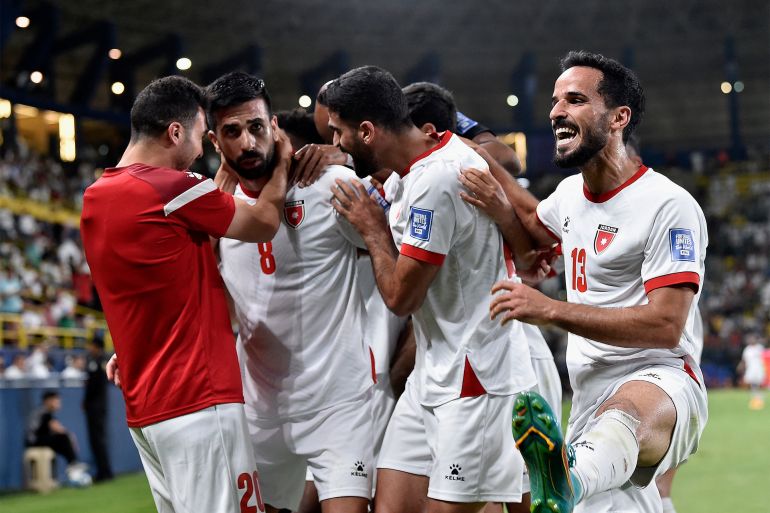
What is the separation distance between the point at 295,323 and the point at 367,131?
938 mm

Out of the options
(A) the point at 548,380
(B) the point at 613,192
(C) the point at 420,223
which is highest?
(B) the point at 613,192

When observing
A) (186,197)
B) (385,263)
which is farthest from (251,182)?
(385,263)

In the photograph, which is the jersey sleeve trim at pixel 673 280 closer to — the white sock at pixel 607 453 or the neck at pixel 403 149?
the white sock at pixel 607 453

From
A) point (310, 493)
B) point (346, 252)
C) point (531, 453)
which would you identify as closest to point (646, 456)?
point (531, 453)

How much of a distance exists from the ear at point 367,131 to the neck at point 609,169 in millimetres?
902

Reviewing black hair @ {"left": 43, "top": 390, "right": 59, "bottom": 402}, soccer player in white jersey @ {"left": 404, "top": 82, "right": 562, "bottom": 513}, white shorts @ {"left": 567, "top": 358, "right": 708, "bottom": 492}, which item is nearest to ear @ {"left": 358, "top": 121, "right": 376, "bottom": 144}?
soccer player in white jersey @ {"left": 404, "top": 82, "right": 562, "bottom": 513}

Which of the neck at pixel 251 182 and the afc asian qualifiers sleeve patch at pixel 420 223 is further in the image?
the neck at pixel 251 182

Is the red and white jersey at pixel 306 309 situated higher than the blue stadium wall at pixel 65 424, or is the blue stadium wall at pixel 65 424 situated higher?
the red and white jersey at pixel 306 309

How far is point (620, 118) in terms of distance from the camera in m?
4.09

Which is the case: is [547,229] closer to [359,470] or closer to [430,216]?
[430,216]

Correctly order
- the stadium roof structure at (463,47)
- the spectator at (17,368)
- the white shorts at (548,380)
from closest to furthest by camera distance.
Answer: the white shorts at (548,380), the spectator at (17,368), the stadium roof structure at (463,47)

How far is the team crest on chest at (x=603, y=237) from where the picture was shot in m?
4.00

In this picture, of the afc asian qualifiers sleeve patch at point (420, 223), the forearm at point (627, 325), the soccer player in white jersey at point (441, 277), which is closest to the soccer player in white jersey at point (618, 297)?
the forearm at point (627, 325)

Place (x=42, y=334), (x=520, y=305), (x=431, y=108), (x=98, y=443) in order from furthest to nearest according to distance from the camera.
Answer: (x=42, y=334) → (x=98, y=443) → (x=431, y=108) → (x=520, y=305)
